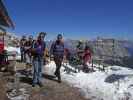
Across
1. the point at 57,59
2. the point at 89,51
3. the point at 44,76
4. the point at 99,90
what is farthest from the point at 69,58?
the point at 99,90

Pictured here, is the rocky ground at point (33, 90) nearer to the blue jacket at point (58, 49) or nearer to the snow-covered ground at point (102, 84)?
the snow-covered ground at point (102, 84)

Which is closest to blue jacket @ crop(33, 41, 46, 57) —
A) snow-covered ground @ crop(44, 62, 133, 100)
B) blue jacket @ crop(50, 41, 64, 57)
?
blue jacket @ crop(50, 41, 64, 57)

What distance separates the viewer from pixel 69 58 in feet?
68.6

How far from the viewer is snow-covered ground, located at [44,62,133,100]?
10.6m

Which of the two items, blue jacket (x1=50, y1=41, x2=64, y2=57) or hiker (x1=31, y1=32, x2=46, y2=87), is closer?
hiker (x1=31, y1=32, x2=46, y2=87)

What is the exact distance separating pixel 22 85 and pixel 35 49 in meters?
1.49

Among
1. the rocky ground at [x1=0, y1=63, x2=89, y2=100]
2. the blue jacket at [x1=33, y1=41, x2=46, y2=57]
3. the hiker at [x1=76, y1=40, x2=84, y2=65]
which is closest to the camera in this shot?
the rocky ground at [x1=0, y1=63, x2=89, y2=100]

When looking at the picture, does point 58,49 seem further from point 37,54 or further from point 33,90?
point 33,90

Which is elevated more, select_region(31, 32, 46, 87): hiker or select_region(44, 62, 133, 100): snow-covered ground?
select_region(31, 32, 46, 87): hiker

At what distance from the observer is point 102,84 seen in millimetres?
12797

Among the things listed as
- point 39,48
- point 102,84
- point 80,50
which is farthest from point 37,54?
point 80,50

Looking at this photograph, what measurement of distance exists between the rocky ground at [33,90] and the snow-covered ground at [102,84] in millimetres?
555

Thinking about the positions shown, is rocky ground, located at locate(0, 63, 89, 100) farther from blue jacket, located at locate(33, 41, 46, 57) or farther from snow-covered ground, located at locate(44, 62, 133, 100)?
blue jacket, located at locate(33, 41, 46, 57)

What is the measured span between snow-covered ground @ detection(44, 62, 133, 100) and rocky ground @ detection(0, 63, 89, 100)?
56cm
